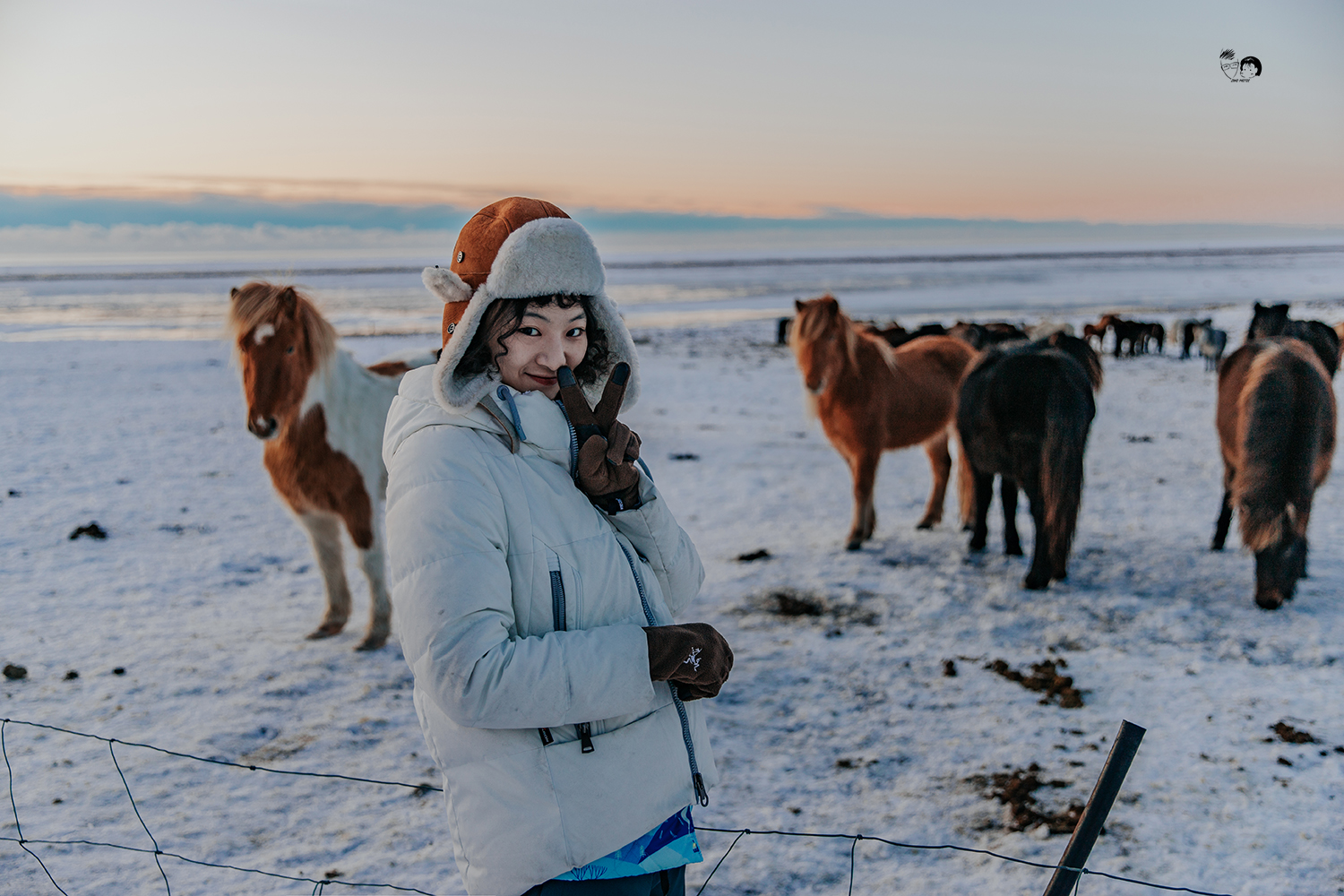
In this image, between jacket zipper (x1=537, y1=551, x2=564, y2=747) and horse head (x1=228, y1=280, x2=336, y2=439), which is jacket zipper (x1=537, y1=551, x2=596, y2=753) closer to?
jacket zipper (x1=537, y1=551, x2=564, y2=747)

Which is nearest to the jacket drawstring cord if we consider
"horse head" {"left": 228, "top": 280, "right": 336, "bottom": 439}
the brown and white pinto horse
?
the brown and white pinto horse

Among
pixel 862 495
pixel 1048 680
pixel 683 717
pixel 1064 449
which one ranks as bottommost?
pixel 1048 680

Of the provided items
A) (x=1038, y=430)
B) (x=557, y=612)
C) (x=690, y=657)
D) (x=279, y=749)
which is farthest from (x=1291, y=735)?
Answer: (x=279, y=749)

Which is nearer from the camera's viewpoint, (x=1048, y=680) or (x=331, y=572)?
(x=1048, y=680)

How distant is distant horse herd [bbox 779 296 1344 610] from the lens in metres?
4.40

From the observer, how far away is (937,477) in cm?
661

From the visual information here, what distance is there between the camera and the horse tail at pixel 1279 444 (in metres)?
4.34

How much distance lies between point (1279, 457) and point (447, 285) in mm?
4856

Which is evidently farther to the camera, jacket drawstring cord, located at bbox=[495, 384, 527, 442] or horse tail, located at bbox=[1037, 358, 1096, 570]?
horse tail, located at bbox=[1037, 358, 1096, 570]

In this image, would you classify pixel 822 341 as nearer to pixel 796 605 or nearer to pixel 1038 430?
pixel 1038 430

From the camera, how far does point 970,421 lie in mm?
5258

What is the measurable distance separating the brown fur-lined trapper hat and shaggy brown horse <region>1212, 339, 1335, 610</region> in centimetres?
459

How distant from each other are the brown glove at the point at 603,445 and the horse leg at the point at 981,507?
4908 mm

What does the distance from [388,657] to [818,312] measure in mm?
3710
